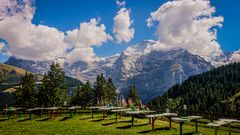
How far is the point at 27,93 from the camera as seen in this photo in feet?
292

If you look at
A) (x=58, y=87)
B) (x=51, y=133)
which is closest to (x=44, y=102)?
(x=58, y=87)

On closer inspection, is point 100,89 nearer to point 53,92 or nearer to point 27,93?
point 27,93

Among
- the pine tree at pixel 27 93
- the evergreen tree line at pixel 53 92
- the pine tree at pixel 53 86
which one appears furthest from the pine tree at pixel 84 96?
the pine tree at pixel 53 86

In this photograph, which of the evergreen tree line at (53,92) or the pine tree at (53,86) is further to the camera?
the evergreen tree line at (53,92)

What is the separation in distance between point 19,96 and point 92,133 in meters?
69.6

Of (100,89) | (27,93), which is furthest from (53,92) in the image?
(100,89)

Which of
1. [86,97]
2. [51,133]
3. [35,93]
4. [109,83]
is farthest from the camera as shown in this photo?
[109,83]

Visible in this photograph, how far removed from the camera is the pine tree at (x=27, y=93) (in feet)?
291

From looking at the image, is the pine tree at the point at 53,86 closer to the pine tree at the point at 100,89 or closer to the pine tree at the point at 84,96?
the pine tree at the point at 100,89

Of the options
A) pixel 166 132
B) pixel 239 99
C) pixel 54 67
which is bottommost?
pixel 166 132

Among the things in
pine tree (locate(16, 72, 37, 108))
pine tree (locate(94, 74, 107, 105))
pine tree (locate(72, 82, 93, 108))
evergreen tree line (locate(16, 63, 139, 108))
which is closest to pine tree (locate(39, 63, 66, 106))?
evergreen tree line (locate(16, 63, 139, 108))

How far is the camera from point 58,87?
2906 inches

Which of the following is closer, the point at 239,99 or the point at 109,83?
the point at 239,99

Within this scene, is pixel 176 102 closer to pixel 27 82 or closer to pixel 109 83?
pixel 109 83
